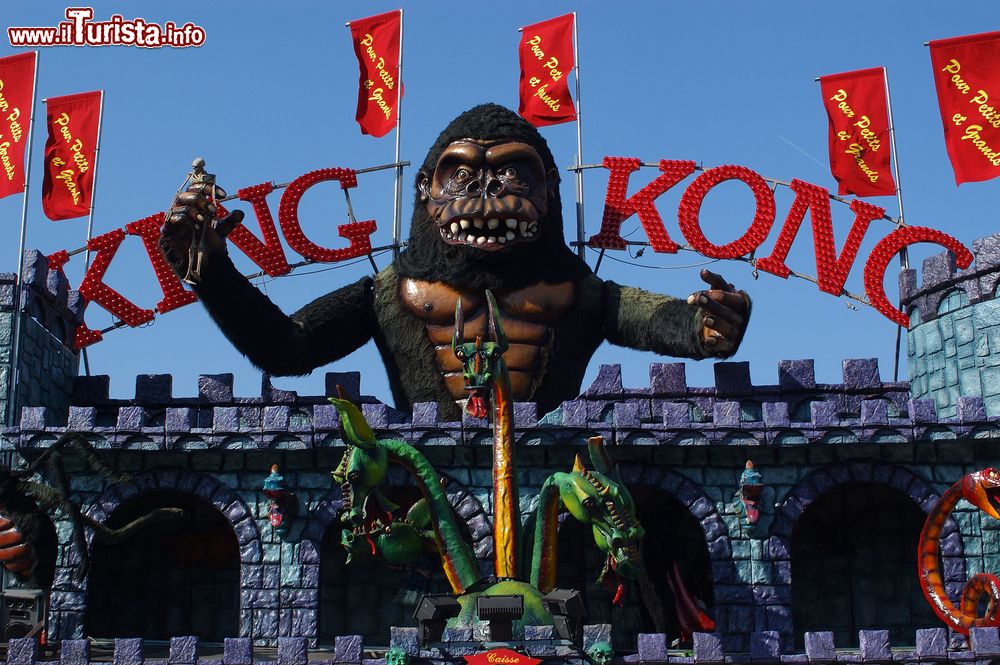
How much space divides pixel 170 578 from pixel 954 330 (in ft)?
35.7

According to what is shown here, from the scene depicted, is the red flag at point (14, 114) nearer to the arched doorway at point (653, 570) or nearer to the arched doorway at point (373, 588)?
the arched doorway at point (373, 588)

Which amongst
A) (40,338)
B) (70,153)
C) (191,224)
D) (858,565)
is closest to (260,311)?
(191,224)

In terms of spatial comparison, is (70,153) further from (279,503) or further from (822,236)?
(822,236)

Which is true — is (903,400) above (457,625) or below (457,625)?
above

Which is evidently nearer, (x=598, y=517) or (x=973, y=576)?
(x=598, y=517)

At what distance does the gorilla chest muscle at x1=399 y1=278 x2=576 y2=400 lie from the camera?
848 inches

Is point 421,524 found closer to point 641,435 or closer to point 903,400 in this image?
point 641,435

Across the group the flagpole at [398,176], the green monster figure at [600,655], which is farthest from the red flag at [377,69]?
the green monster figure at [600,655]

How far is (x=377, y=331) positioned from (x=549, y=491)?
211 inches

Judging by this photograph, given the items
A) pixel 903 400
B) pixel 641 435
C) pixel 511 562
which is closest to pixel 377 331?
pixel 641 435

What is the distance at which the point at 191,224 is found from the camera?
66.9 ft

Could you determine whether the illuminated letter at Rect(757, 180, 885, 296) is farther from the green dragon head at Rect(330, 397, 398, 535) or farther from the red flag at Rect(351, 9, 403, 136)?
the green dragon head at Rect(330, 397, 398, 535)

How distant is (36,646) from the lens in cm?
1802

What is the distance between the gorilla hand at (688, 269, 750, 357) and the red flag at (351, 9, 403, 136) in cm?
936
